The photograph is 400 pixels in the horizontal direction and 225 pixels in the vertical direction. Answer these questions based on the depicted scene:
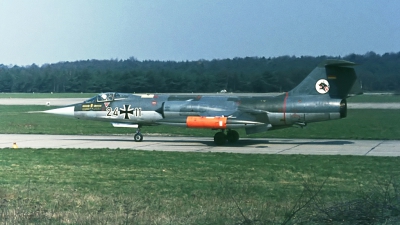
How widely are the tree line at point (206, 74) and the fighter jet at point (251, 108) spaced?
3.18m

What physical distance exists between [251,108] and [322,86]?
3214 millimetres

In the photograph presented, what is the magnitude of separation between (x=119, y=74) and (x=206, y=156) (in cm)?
1190

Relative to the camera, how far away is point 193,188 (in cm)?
1138

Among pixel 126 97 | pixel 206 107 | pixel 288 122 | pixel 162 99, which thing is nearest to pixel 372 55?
pixel 288 122

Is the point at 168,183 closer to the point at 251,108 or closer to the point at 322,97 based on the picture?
the point at 251,108

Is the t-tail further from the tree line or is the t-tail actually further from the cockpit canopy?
the cockpit canopy

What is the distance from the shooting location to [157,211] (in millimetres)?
8719

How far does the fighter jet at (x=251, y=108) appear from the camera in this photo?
22047mm

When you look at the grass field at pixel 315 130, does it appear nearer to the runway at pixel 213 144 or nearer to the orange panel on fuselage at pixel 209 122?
the runway at pixel 213 144

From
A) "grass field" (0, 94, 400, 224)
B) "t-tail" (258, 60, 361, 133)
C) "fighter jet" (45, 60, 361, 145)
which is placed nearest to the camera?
"grass field" (0, 94, 400, 224)

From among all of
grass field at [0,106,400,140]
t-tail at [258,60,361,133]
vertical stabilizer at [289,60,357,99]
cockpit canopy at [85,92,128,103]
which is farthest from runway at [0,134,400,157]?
grass field at [0,106,400,140]

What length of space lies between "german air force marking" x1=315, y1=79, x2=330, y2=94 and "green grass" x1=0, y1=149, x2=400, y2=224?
16.5ft

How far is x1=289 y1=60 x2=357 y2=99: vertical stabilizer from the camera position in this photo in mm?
21969

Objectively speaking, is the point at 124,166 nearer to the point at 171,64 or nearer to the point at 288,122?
the point at 288,122
